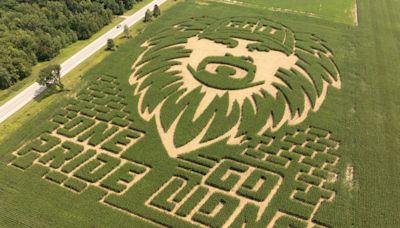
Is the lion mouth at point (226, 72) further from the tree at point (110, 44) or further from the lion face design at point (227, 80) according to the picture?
the tree at point (110, 44)

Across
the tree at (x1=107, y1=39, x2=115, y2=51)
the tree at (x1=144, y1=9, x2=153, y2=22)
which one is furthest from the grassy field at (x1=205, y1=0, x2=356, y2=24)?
the tree at (x1=107, y1=39, x2=115, y2=51)

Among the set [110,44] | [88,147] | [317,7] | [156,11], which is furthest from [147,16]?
[88,147]

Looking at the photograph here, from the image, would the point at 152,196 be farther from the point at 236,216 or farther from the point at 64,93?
the point at 64,93

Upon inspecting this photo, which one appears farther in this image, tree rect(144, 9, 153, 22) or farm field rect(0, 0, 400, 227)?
tree rect(144, 9, 153, 22)

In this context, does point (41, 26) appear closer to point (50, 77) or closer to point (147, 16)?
point (50, 77)

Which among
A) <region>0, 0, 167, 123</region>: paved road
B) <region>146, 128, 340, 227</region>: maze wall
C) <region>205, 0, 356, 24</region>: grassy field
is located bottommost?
<region>146, 128, 340, 227</region>: maze wall

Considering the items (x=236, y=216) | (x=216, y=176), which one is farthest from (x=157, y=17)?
(x=236, y=216)

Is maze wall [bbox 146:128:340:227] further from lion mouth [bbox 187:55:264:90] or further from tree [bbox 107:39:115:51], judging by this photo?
tree [bbox 107:39:115:51]
